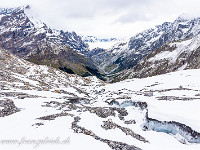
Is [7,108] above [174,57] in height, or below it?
below

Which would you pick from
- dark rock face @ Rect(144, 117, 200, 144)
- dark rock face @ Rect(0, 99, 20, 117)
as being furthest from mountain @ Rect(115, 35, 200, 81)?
dark rock face @ Rect(0, 99, 20, 117)

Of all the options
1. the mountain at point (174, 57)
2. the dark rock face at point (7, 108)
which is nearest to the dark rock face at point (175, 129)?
the dark rock face at point (7, 108)

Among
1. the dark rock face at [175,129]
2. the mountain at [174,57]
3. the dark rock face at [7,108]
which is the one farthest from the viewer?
the mountain at [174,57]

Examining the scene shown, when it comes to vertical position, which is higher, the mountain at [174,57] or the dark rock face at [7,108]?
the mountain at [174,57]

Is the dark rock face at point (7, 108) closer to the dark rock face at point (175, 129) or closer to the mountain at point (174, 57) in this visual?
the dark rock face at point (175, 129)

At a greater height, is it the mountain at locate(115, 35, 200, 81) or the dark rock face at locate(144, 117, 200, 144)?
the mountain at locate(115, 35, 200, 81)

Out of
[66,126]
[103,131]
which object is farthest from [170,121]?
[66,126]

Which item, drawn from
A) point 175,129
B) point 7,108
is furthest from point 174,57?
point 7,108

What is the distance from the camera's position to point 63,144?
12719 mm

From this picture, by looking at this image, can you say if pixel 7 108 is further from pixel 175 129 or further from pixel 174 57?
pixel 174 57

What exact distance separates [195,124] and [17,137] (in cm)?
1969

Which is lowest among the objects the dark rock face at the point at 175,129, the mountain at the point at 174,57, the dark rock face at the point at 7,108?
the dark rock face at the point at 175,129

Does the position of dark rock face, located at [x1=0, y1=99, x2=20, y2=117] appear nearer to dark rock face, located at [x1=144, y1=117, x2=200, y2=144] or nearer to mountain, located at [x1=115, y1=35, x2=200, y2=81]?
dark rock face, located at [x1=144, y1=117, x2=200, y2=144]

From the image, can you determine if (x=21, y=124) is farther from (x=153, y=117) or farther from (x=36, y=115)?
(x=153, y=117)
